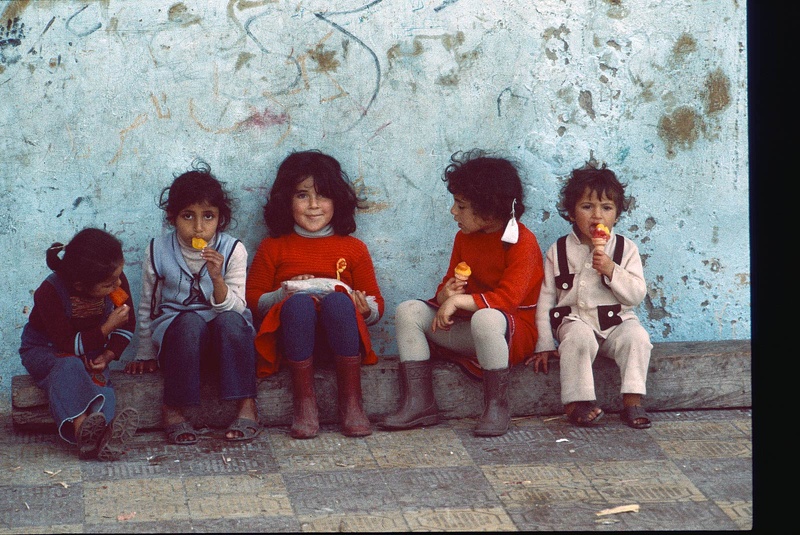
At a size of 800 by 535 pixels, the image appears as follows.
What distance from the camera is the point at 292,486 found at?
3402 mm

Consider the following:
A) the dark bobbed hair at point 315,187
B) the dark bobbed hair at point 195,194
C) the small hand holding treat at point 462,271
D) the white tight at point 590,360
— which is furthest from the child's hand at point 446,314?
the dark bobbed hair at point 195,194

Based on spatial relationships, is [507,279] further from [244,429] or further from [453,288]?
[244,429]

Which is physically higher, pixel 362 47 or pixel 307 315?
pixel 362 47

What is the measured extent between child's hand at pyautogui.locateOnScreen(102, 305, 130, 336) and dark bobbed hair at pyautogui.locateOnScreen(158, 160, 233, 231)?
1.58 ft

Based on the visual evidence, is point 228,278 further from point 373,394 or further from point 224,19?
point 224,19

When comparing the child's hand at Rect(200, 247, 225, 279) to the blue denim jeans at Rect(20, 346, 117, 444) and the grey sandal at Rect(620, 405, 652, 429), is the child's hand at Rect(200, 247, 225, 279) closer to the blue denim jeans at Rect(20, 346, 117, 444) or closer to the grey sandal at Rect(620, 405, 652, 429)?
the blue denim jeans at Rect(20, 346, 117, 444)

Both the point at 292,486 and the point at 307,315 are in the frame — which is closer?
the point at 292,486

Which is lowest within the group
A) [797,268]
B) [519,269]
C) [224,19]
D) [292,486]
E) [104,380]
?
[292,486]

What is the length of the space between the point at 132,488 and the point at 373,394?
117 centimetres

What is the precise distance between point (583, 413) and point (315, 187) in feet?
4.82

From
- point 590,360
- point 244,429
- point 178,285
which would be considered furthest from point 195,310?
point 590,360

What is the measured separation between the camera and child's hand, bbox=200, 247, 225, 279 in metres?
3.91

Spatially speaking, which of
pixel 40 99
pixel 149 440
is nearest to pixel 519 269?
pixel 149 440

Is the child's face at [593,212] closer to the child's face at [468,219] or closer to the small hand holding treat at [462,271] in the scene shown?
the child's face at [468,219]
